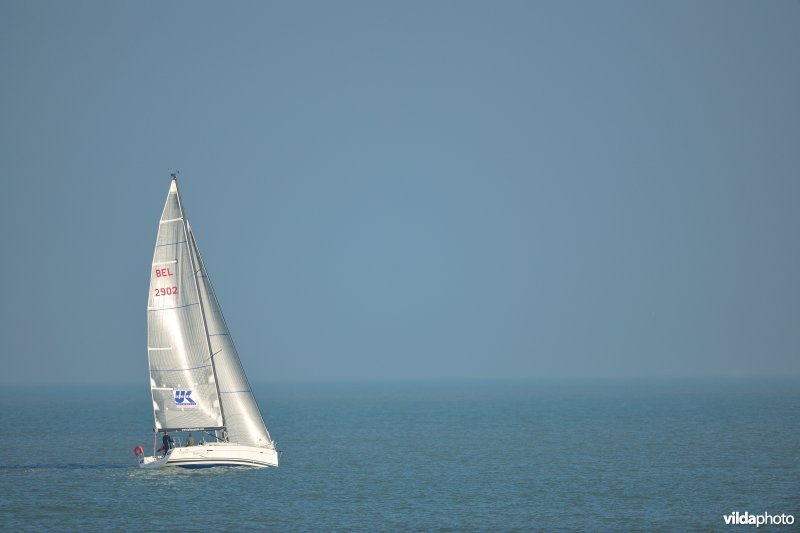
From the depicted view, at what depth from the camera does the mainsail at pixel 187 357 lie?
58344 mm

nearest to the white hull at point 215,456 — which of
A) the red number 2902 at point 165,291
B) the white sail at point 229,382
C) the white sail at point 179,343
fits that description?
the white sail at point 229,382

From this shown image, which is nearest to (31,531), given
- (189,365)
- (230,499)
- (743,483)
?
(230,499)

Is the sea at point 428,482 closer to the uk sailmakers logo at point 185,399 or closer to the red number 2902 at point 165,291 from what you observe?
the uk sailmakers logo at point 185,399

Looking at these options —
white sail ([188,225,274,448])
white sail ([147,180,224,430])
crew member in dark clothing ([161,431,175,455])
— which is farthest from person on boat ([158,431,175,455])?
white sail ([188,225,274,448])

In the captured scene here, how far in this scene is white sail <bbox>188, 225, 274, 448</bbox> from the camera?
192 feet

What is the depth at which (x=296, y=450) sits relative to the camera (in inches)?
3125

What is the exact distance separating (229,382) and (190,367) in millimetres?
2284

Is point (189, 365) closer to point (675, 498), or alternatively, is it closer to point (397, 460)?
point (397, 460)

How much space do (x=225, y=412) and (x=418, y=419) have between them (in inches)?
2705

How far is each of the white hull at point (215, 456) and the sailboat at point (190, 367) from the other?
2.1 inches

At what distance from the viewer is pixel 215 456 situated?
5750 centimetres

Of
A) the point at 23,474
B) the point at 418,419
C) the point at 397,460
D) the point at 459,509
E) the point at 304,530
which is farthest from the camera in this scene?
the point at 418,419

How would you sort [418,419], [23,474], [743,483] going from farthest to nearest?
[418,419], [23,474], [743,483]

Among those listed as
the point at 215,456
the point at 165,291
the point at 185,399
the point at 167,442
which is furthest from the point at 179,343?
the point at 215,456
